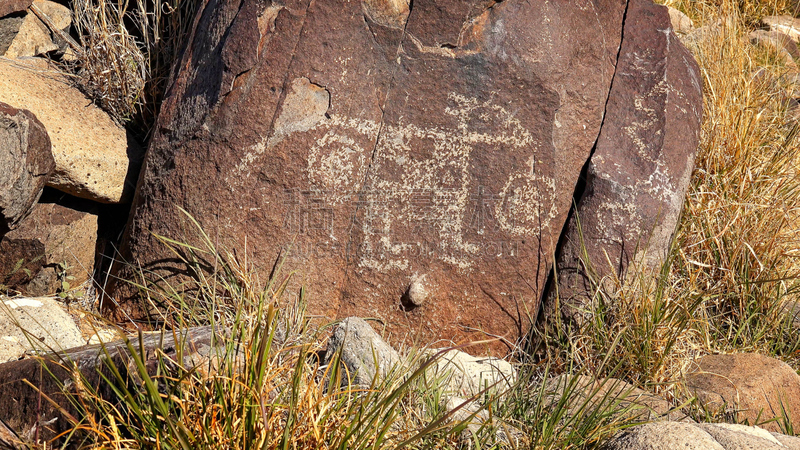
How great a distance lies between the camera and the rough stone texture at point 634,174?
239cm

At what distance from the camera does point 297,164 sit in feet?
7.55

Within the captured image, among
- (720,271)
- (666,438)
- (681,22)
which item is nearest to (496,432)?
(666,438)

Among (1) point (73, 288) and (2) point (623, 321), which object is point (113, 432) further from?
(2) point (623, 321)

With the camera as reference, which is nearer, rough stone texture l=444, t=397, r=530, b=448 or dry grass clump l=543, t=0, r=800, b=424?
rough stone texture l=444, t=397, r=530, b=448

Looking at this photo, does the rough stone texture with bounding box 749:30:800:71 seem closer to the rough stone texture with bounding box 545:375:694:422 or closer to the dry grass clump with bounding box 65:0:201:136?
the rough stone texture with bounding box 545:375:694:422

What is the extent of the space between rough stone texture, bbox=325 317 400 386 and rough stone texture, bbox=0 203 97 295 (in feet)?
3.99

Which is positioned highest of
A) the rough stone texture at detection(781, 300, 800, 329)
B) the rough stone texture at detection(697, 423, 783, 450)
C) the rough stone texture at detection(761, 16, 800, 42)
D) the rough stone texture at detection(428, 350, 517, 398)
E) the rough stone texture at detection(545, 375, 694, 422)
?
the rough stone texture at detection(761, 16, 800, 42)

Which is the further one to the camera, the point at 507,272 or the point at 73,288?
the point at 73,288

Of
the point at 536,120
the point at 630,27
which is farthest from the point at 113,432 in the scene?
the point at 630,27

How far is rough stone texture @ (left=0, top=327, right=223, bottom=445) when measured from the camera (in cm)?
171

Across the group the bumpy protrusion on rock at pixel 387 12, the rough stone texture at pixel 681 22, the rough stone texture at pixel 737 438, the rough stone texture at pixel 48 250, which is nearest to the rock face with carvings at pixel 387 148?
the bumpy protrusion on rock at pixel 387 12

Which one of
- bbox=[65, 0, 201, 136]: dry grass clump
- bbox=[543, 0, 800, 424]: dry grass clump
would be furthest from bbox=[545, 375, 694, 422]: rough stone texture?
bbox=[65, 0, 201, 136]: dry grass clump

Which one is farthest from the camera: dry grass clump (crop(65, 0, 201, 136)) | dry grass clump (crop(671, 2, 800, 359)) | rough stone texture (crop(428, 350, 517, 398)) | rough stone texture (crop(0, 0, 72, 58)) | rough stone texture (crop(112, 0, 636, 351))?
rough stone texture (crop(0, 0, 72, 58))

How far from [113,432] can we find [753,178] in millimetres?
2791
